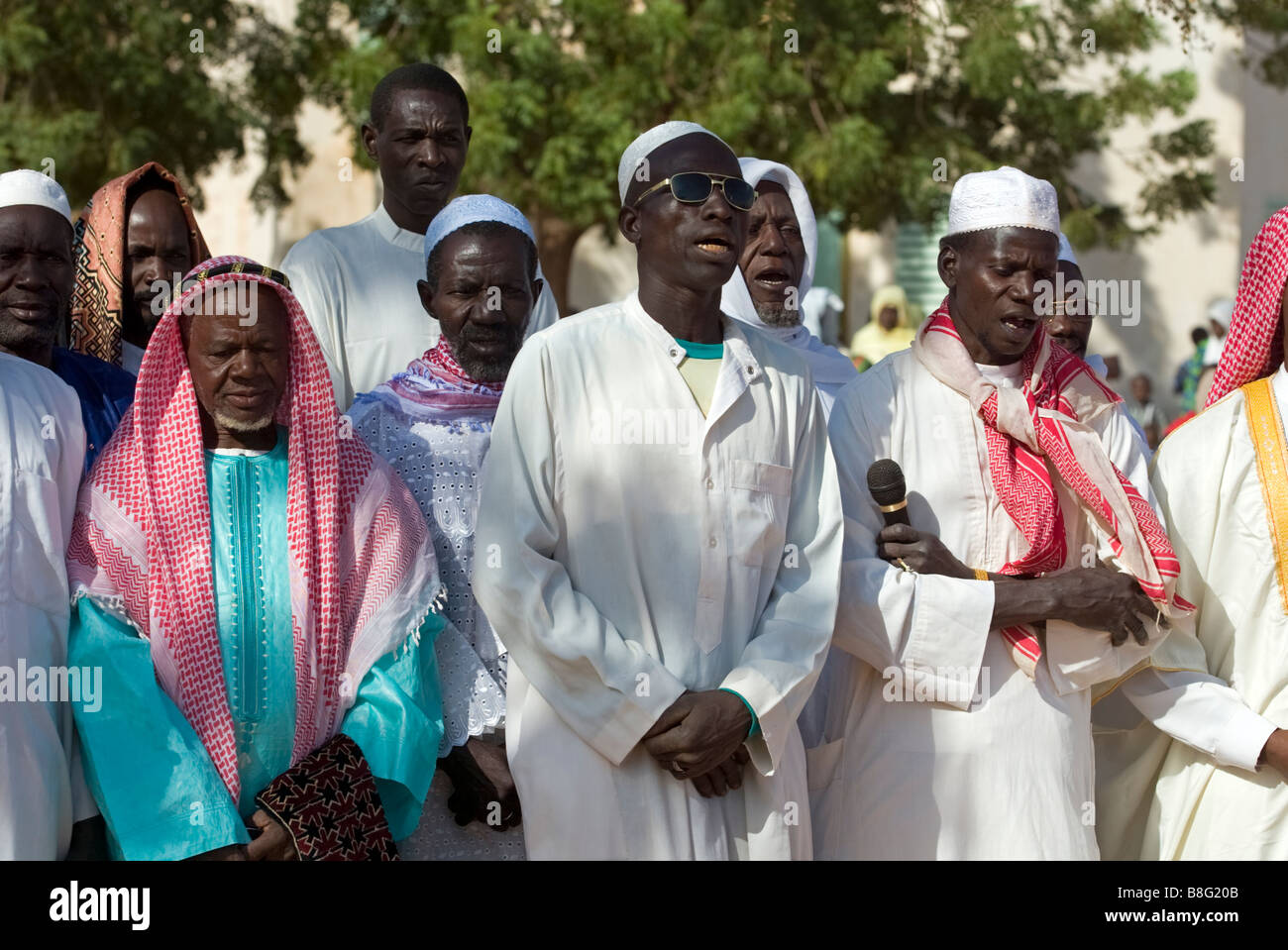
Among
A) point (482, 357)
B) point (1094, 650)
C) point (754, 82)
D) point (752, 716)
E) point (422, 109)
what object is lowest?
point (752, 716)

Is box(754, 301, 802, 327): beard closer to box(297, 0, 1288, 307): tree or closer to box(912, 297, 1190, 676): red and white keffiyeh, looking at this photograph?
box(912, 297, 1190, 676): red and white keffiyeh

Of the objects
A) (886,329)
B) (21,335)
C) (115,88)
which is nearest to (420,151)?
(21,335)

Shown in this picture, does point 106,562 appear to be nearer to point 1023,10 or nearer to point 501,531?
point 501,531

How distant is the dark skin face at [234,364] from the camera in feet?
13.3

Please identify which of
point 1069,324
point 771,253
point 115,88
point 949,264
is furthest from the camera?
point 115,88

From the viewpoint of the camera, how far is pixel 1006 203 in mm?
4398

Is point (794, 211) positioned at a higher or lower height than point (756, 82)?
lower

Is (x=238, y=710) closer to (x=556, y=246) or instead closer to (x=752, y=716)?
(x=752, y=716)

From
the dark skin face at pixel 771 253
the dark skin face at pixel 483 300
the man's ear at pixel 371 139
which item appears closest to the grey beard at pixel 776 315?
the dark skin face at pixel 771 253

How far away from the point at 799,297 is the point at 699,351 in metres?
1.83

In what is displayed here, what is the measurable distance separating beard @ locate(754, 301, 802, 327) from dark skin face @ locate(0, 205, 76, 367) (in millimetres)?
2347

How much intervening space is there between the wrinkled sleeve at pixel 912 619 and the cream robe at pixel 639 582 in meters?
0.19

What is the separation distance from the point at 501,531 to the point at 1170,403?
14.9 metres

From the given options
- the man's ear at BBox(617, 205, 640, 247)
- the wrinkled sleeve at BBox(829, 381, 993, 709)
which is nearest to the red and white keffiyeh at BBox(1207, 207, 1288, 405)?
the wrinkled sleeve at BBox(829, 381, 993, 709)
